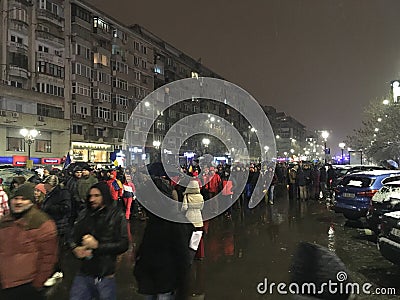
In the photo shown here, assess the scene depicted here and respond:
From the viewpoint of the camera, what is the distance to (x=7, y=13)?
3747 cm

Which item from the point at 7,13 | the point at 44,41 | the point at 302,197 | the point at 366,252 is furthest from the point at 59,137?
the point at 366,252

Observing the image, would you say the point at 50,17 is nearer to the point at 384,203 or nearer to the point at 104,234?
the point at 384,203

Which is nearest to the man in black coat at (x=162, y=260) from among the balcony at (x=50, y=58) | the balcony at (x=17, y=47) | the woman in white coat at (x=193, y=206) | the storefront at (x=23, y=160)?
the woman in white coat at (x=193, y=206)

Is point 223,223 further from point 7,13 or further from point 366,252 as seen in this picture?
point 7,13

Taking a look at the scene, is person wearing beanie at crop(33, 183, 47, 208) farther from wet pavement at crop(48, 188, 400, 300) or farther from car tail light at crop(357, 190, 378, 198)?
car tail light at crop(357, 190, 378, 198)

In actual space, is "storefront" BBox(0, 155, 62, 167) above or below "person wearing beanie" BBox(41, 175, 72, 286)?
above

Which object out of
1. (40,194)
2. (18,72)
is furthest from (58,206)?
(18,72)

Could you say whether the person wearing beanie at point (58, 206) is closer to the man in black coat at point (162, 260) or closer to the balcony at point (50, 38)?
the man in black coat at point (162, 260)

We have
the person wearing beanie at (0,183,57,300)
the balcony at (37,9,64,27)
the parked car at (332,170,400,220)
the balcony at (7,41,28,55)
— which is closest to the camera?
the person wearing beanie at (0,183,57,300)

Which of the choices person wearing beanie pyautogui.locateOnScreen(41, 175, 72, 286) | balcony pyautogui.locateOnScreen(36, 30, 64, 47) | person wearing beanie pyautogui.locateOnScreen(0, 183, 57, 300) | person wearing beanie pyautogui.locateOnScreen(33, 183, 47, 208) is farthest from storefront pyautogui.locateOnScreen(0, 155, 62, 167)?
person wearing beanie pyautogui.locateOnScreen(0, 183, 57, 300)

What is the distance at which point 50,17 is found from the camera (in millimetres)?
42031

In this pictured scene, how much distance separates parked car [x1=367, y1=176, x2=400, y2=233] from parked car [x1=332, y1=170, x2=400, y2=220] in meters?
2.75

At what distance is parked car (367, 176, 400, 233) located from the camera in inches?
348

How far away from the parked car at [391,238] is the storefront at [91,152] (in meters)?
41.2
